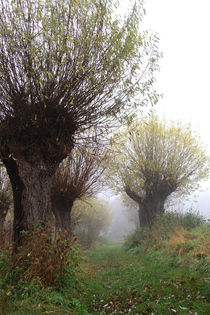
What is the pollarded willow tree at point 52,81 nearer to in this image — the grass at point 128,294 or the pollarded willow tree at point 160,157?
the grass at point 128,294

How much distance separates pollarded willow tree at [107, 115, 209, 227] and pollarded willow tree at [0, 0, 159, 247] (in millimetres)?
7584

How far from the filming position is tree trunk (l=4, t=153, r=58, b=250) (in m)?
6.45

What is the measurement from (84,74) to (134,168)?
36.1 ft

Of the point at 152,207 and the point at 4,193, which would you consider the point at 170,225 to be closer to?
the point at 152,207

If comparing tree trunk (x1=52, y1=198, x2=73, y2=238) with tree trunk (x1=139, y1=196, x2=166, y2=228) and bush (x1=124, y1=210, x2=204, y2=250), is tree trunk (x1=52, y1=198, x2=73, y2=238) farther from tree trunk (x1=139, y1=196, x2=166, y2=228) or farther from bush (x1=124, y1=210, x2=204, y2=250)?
tree trunk (x1=139, y1=196, x2=166, y2=228)

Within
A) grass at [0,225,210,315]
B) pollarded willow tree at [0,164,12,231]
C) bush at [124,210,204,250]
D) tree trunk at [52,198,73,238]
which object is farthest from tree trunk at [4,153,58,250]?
pollarded willow tree at [0,164,12,231]

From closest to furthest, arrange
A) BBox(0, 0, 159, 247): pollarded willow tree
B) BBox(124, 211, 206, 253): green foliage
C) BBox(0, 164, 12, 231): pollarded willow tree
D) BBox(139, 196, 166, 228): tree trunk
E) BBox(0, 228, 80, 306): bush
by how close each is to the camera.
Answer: BBox(0, 228, 80, 306): bush
BBox(0, 0, 159, 247): pollarded willow tree
BBox(124, 211, 206, 253): green foliage
BBox(0, 164, 12, 231): pollarded willow tree
BBox(139, 196, 166, 228): tree trunk

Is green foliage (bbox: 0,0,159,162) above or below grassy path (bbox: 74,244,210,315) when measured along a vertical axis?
above

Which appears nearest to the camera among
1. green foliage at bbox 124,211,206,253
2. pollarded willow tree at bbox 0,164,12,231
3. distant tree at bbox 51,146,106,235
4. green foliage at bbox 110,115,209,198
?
green foliage at bbox 124,211,206,253

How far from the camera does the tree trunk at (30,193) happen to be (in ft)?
21.1

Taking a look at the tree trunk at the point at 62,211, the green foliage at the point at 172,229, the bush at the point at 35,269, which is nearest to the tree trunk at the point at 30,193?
the bush at the point at 35,269

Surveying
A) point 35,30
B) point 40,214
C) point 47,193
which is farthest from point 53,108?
point 40,214

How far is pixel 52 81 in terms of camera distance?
627cm

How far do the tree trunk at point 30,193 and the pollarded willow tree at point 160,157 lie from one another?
808 cm
